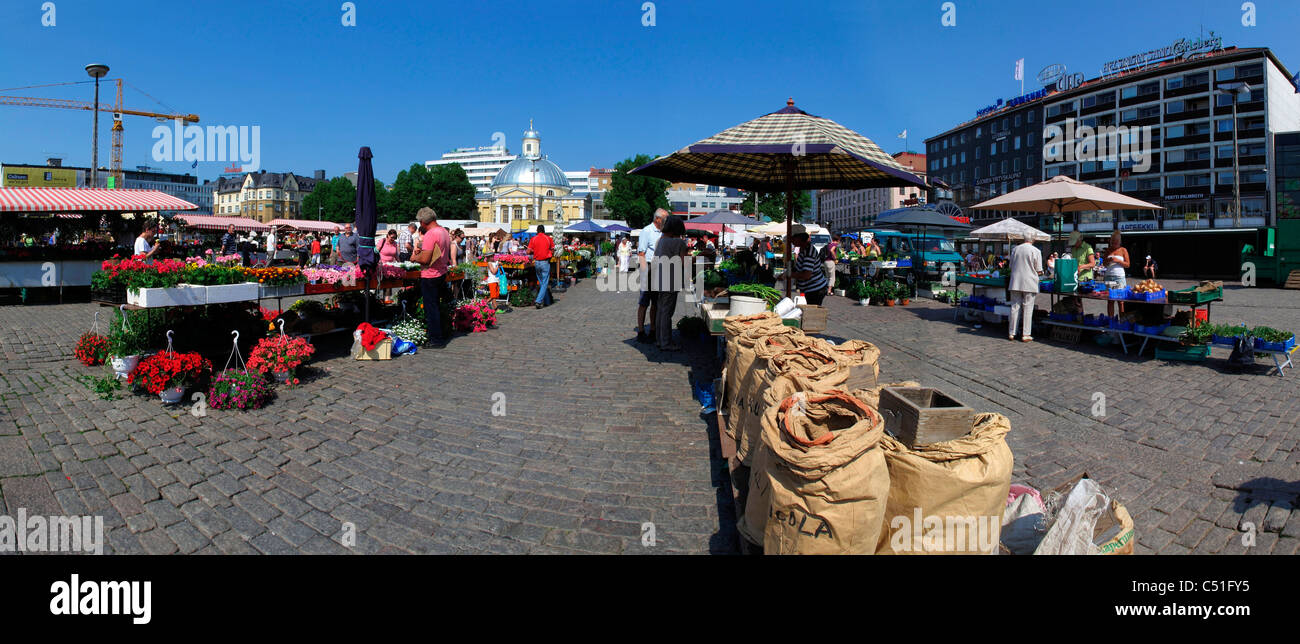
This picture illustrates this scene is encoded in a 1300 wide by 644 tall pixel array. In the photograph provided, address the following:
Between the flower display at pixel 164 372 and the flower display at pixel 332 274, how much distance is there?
90.1 inches

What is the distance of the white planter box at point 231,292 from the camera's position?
6883 mm

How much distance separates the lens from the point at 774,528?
258 cm

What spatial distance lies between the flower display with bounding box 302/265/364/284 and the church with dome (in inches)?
4045

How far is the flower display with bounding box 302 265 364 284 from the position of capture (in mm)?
8344

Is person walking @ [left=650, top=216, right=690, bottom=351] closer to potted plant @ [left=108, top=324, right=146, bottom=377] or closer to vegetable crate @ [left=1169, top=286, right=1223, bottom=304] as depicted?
potted plant @ [left=108, top=324, right=146, bottom=377]

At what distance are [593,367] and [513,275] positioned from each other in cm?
820

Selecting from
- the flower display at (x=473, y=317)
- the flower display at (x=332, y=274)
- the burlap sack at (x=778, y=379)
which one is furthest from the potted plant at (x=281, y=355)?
the burlap sack at (x=778, y=379)

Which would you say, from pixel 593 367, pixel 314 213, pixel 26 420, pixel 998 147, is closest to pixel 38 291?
pixel 26 420

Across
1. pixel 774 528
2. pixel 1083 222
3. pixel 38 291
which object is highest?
pixel 1083 222

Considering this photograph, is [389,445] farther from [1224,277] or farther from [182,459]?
[1224,277]

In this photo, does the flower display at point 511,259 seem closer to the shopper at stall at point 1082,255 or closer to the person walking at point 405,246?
the person walking at point 405,246

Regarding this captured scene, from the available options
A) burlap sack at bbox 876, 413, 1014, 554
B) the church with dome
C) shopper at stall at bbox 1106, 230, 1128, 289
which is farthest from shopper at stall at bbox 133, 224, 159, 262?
the church with dome
